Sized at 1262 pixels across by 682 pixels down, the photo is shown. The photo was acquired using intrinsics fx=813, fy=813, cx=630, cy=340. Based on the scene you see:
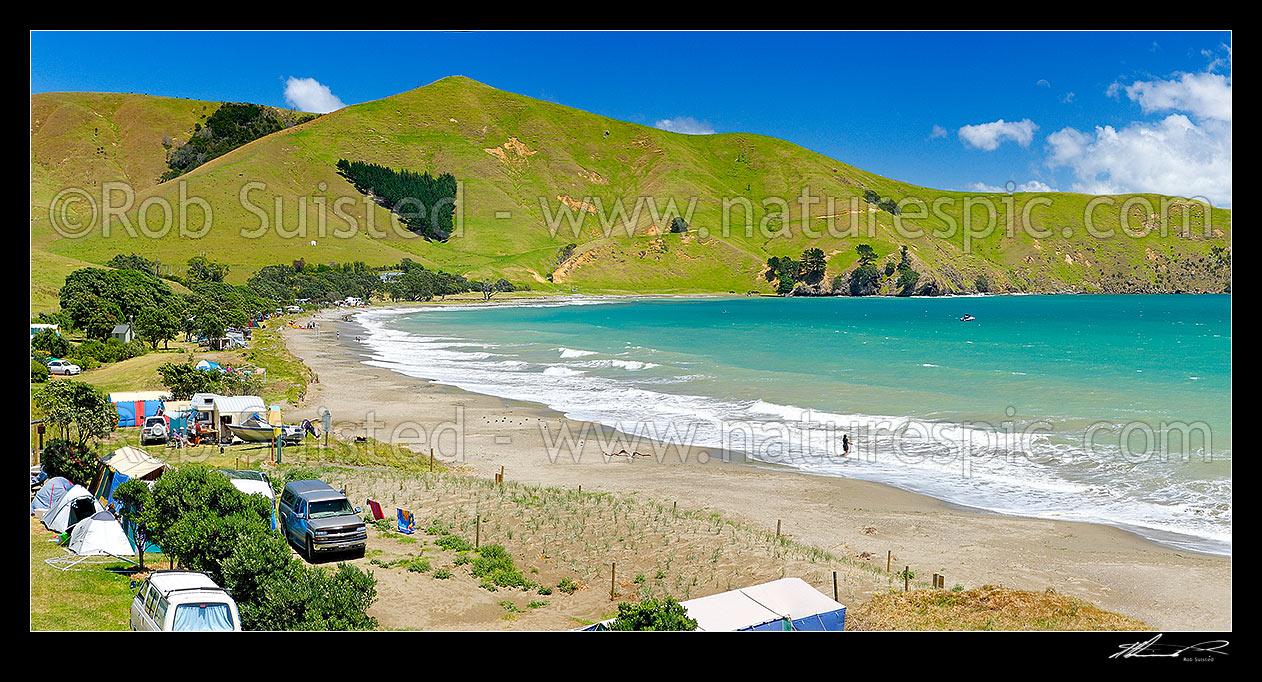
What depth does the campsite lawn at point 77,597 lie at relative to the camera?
40.1 feet

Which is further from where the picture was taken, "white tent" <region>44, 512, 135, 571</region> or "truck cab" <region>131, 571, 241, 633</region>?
"white tent" <region>44, 512, 135, 571</region>

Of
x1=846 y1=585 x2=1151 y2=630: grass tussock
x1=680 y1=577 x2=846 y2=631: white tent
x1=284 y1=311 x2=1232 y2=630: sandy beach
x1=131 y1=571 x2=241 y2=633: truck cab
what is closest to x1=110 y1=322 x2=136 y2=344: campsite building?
x1=284 y1=311 x2=1232 y2=630: sandy beach

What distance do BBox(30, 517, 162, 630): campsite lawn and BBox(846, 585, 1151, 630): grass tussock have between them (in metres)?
11.6

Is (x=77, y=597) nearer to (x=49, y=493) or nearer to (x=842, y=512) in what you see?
(x=49, y=493)

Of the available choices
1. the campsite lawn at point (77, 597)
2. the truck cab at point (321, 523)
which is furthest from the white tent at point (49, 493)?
the truck cab at point (321, 523)

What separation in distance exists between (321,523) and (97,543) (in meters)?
3.93

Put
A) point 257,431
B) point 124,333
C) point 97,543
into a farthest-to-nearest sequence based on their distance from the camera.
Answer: point 124,333 < point 257,431 < point 97,543

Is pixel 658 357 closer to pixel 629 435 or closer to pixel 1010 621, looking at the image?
pixel 629 435

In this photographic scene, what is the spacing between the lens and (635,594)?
1518 cm

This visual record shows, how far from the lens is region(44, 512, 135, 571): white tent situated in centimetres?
1499

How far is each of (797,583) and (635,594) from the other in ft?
11.2
